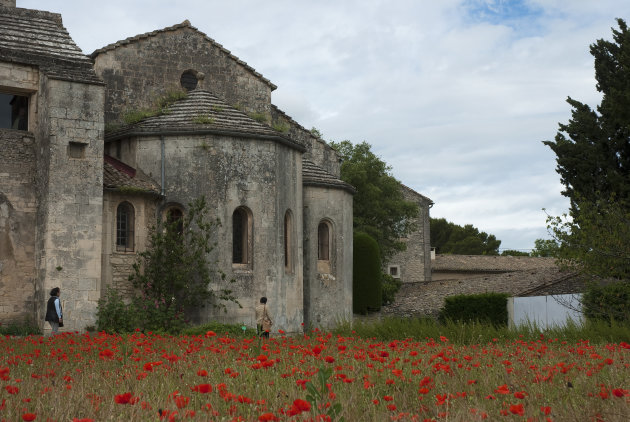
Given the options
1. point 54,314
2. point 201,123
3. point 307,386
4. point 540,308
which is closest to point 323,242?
point 201,123

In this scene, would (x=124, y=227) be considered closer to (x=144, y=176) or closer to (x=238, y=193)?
(x=144, y=176)

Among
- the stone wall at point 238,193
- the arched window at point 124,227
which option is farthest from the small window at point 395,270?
the arched window at point 124,227

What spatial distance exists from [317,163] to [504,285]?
9893 millimetres

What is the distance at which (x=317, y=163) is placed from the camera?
27.9 metres

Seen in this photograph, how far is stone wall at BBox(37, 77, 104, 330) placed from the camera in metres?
17.4

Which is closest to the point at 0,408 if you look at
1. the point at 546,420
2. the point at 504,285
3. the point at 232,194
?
the point at 546,420

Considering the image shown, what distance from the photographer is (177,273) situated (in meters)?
19.0

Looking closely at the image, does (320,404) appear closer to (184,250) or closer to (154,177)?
(184,250)

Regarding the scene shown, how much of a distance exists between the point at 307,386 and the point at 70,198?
14.2 m

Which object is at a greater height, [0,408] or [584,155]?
[584,155]

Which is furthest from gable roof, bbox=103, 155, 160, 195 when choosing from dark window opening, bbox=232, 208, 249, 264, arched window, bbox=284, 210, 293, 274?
arched window, bbox=284, 210, 293, 274

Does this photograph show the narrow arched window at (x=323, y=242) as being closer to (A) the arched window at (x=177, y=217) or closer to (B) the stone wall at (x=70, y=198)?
(A) the arched window at (x=177, y=217)

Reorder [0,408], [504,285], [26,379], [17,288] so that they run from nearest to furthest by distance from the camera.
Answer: [0,408], [26,379], [17,288], [504,285]

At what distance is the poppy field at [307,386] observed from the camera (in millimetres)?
4918
